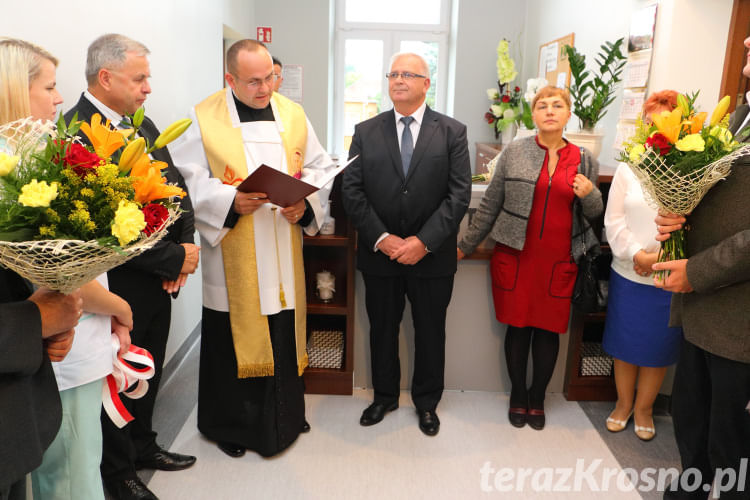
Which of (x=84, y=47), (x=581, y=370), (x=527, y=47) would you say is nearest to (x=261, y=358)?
(x=84, y=47)

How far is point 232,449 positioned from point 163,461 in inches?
11.2

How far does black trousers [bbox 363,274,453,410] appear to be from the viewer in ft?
8.82

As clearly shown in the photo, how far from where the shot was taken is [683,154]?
1.69 metres

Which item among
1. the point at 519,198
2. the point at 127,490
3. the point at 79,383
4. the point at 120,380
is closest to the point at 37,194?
A: the point at 79,383

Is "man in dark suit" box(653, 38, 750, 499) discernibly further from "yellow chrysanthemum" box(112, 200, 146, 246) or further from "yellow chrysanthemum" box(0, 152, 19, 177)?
"yellow chrysanthemum" box(0, 152, 19, 177)

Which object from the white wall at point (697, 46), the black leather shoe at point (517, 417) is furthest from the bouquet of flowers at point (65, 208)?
the white wall at point (697, 46)

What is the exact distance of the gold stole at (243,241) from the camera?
7.51 feet

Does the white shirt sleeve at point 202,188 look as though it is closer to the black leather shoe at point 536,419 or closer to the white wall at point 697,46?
the black leather shoe at point 536,419

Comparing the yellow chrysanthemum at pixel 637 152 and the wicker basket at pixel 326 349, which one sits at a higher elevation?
the yellow chrysanthemum at pixel 637 152

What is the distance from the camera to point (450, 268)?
2658 mm

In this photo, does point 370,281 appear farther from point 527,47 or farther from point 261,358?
point 527,47

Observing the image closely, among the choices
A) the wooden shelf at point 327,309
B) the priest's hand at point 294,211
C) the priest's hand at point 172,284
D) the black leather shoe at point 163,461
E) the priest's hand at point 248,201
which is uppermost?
the priest's hand at point 248,201

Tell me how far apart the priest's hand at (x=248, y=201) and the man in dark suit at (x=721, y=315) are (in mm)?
1396

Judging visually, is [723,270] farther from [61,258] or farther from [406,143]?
[61,258]
